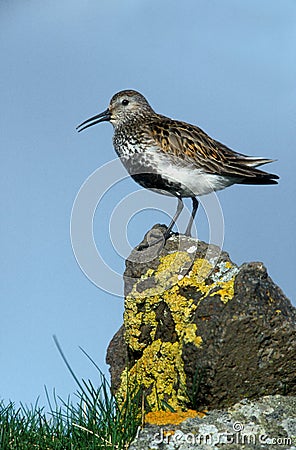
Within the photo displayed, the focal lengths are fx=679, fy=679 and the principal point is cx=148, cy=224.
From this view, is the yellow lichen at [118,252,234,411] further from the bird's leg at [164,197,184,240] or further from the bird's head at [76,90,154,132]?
the bird's head at [76,90,154,132]

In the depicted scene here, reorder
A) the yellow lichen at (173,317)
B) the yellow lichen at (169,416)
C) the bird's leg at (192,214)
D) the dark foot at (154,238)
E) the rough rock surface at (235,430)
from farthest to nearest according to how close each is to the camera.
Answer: the bird's leg at (192,214)
the dark foot at (154,238)
the yellow lichen at (173,317)
the yellow lichen at (169,416)
the rough rock surface at (235,430)

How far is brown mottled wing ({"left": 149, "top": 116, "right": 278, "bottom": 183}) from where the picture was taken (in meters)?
7.21

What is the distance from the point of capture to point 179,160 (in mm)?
7219

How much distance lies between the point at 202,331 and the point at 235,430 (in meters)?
0.79

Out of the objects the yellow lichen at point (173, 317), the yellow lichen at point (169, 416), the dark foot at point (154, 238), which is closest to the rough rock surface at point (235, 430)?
the yellow lichen at point (169, 416)

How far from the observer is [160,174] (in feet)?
23.1

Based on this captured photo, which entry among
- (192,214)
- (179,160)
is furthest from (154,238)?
(179,160)

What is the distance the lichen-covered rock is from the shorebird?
93 centimetres

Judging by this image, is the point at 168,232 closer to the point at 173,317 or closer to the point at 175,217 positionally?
the point at 175,217

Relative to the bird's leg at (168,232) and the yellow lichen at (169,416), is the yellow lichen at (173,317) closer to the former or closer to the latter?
the yellow lichen at (169,416)

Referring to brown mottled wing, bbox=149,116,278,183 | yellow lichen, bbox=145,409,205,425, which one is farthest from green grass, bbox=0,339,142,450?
brown mottled wing, bbox=149,116,278,183

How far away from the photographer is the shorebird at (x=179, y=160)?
23.3 ft

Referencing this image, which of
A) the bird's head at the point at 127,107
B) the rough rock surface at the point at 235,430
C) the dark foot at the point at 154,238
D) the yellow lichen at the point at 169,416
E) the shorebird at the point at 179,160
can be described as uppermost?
the bird's head at the point at 127,107

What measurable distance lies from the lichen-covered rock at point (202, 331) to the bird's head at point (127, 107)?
201 cm
